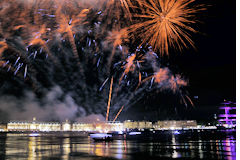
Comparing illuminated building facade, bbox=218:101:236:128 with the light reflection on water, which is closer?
the light reflection on water

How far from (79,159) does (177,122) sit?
18174cm

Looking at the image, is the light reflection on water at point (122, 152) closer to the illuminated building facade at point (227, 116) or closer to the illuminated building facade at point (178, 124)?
the illuminated building facade at point (227, 116)

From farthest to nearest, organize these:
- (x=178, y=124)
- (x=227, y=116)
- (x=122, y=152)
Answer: (x=178, y=124) < (x=227, y=116) < (x=122, y=152)

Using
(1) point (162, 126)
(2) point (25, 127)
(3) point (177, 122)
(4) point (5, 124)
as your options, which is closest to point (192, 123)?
(3) point (177, 122)

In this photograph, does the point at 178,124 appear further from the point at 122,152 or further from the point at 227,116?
the point at 122,152

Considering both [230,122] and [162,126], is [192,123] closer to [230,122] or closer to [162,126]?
[162,126]

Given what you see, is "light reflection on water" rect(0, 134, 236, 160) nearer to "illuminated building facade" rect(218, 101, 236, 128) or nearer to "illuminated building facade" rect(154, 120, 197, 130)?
"illuminated building facade" rect(218, 101, 236, 128)

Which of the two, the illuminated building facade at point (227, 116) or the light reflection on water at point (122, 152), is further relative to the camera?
the illuminated building facade at point (227, 116)

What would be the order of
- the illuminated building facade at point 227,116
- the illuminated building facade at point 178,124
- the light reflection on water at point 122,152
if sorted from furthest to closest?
the illuminated building facade at point 178,124 < the illuminated building facade at point 227,116 < the light reflection on water at point 122,152

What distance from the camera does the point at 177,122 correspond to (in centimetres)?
18562

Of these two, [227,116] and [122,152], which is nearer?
[122,152]

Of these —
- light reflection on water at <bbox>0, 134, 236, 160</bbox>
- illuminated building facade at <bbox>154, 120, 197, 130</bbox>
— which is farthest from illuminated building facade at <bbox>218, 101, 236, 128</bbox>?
light reflection on water at <bbox>0, 134, 236, 160</bbox>

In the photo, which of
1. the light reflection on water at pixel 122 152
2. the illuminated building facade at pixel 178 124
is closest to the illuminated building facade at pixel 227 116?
the illuminated building facade at pixel 178 124

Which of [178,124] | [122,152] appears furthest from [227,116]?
[122,152]
